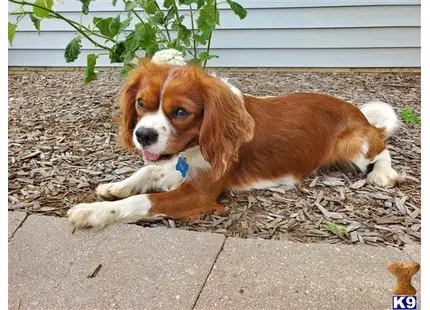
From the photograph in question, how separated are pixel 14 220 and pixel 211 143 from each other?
3.95ft

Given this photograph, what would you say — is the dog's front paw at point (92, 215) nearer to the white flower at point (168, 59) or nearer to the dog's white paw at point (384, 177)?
the white flower at point (168, 59)

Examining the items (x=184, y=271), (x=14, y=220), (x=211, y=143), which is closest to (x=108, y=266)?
(x=184, y=271)

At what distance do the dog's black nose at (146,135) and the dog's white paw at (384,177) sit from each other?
62.8 inches

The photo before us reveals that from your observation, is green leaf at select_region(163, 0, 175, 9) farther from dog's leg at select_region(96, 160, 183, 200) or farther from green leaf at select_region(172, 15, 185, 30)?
dog's leg at select_region(96, 160, 183, 200)

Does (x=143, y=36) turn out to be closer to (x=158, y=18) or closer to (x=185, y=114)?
(x=158, y=18)

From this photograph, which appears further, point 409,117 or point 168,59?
point 409,117

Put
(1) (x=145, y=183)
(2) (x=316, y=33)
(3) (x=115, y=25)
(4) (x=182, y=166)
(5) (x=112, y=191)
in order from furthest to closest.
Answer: (2) (x=316, y=33)
(3) (x=115, y=25)
(1) (x=145, y=183)
(5) (x=112, y=191)
(4) (x=182, y=166)

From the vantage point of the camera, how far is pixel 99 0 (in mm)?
5652

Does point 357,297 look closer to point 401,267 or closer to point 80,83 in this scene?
point 401,267

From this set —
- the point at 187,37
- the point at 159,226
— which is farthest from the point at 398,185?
the point at 187,37

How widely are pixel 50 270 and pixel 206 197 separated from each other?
100 cm

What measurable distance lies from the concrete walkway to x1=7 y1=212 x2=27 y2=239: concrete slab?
0.01 meters

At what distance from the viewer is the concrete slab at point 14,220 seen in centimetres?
243

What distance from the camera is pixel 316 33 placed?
5.37 metres
